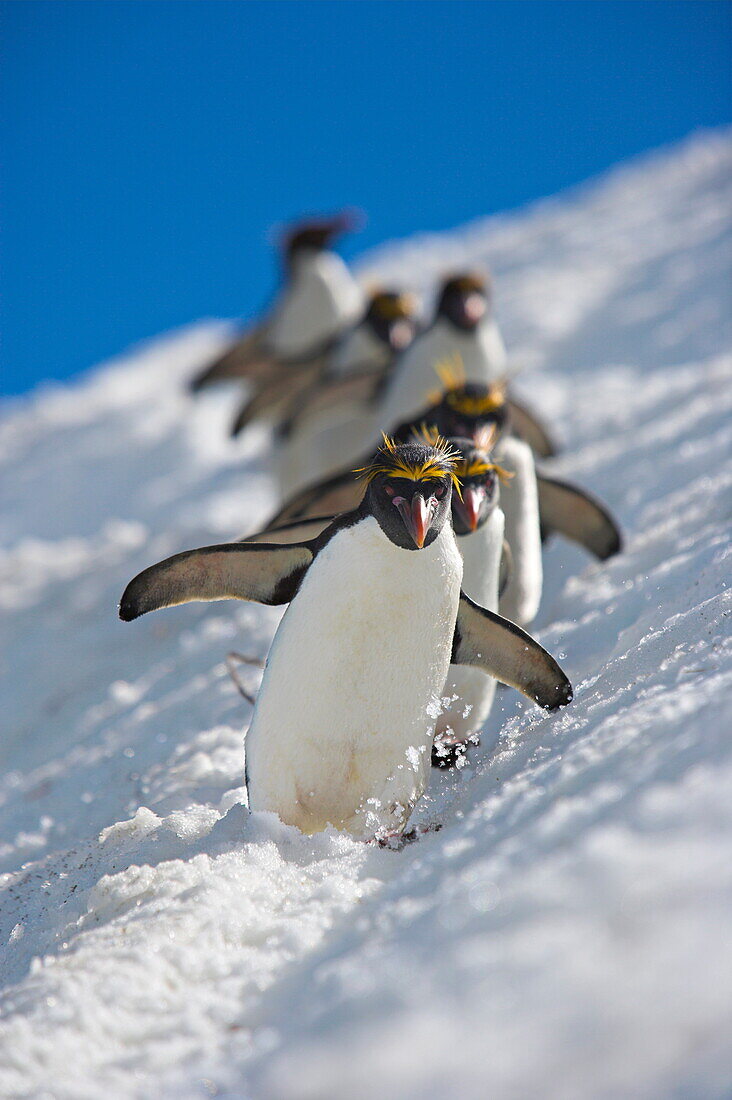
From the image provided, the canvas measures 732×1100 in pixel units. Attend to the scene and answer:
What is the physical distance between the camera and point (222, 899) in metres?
2.07

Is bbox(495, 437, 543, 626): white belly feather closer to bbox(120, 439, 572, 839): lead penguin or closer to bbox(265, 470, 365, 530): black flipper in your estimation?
bbox(265, 470, 365, 530): black flipper

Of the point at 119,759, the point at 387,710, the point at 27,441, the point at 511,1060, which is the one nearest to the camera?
the point at 511,1060

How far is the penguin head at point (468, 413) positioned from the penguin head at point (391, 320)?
2905 millimetres

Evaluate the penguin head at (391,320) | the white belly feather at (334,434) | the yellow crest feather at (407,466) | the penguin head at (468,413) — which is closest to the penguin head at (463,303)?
the white belly feather at (334,434)

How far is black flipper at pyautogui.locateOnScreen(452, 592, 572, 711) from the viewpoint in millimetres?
2557

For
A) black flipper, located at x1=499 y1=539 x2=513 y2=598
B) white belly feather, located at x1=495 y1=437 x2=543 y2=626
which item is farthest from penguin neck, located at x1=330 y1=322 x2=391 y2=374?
black flipper, located at x1=499 y1=539 x2=513 y2=598

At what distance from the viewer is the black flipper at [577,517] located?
3.91m

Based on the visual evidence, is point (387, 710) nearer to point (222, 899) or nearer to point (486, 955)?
point (222, 899)

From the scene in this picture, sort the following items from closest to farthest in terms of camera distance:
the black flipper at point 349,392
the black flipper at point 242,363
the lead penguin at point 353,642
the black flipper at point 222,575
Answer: the lead penguin at point 353,642 → the black flipper at point 222,575 → the black flipper at point 349,392 → the black flipper at point 242,363

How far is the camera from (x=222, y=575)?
2.54 meters

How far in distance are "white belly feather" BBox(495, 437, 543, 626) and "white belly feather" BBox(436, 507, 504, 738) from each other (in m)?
0.41

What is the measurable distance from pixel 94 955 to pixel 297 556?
1008 millimetres

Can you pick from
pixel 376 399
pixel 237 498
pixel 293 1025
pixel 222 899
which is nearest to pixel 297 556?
pixel 222 899

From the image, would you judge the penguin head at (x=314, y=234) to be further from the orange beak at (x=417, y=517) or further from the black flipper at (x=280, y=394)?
the orange beak at (x=417, y=517)
